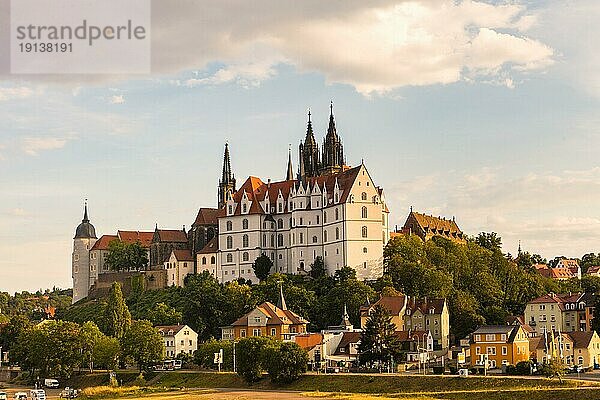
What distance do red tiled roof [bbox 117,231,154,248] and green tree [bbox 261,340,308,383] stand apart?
78.8 meters

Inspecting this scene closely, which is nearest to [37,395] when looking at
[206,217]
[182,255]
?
[182,255]

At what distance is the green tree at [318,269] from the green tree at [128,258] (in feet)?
121

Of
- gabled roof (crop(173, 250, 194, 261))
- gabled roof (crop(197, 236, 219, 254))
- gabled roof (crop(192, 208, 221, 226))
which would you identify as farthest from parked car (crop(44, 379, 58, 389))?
gabled roof (crop(192, 208, 221, 226))

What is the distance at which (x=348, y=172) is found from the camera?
130750 millimetres

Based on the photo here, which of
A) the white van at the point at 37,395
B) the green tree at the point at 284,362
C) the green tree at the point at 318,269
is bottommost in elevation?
the white van at the point at 37,395

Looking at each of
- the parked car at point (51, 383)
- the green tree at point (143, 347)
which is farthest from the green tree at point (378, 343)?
the parked car at point (51, 383)

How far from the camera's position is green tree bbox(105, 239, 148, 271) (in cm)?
15462

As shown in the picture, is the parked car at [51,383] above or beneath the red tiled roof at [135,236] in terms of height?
beneath

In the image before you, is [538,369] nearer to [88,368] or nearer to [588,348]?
[588,348]

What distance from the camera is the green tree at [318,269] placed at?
127 m

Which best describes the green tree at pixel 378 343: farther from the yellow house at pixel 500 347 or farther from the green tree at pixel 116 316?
the green tree at pixel 116 316

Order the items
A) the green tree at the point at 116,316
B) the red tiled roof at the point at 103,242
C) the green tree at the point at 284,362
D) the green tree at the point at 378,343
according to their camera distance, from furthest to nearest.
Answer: the red tiled roof at the point at 103,242, the green tree at the point at 116,316, the green tree at the point at 378,343, the green tree at the point at 284,362

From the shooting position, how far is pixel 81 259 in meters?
163

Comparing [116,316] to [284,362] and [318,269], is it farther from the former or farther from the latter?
[284,362]
